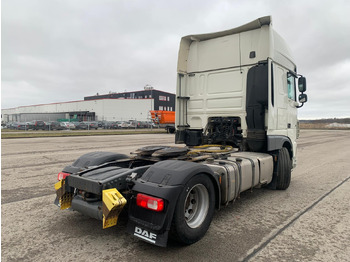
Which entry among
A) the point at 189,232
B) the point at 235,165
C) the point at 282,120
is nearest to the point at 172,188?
the point at 189,232

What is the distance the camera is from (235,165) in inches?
146

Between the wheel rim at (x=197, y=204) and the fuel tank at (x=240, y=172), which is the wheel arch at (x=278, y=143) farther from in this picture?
the wheel rim at (x=197, y=204)

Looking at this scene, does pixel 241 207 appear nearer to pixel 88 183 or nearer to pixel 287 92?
pixel 88 183

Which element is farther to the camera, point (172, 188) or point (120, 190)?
point (120, 190)

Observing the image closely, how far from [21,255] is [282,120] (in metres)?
5.04

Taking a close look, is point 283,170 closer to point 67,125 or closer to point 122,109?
point 67,125

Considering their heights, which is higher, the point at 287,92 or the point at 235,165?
the point at 287,92

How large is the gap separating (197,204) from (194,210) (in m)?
0.08

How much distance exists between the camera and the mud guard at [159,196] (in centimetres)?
251

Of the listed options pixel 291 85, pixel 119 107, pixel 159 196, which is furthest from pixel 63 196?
pixel 119 107

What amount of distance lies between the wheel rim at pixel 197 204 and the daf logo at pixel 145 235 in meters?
0.61

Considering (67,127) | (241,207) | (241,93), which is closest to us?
(241,207)

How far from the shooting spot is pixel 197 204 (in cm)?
311

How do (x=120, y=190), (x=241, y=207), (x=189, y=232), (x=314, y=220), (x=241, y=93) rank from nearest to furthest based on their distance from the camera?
1. (x=189, y=232)
2. (x=120, y=190)
3. (x=314, y=220)
4. (x=241, y=207)
5. (x=241, y=93)
